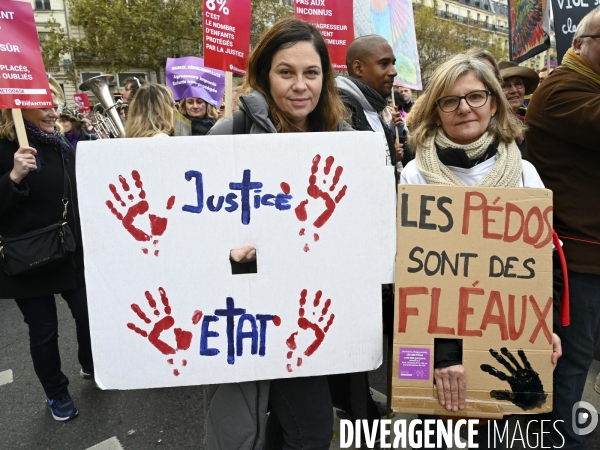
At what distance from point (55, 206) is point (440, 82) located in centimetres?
210

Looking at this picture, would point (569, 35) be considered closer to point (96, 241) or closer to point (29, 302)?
point (96, 241)

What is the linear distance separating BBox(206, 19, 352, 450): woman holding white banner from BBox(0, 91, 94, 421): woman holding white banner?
1335mm

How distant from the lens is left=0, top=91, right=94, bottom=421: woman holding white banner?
229 cm

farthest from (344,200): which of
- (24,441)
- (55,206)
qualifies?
(24,441)

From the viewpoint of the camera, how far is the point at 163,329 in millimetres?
1348

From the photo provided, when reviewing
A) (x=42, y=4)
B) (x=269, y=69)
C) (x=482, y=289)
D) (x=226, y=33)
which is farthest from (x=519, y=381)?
(x=42, y=4)

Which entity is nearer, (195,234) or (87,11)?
(195,234)

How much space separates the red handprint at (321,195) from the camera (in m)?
1.35

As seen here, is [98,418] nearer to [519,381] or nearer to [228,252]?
[228,252]

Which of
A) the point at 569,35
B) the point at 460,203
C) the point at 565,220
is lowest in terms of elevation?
the point at 565,220

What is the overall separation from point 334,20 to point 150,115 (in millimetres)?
2045

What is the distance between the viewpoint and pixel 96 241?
1297mm

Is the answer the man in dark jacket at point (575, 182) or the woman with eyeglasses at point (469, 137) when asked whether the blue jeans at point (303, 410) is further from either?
the man in dark jacket at point (575, 182)

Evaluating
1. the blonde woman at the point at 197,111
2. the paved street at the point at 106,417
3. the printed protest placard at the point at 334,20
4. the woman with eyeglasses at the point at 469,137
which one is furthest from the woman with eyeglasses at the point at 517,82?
the blonde woman at the point at 197,111
